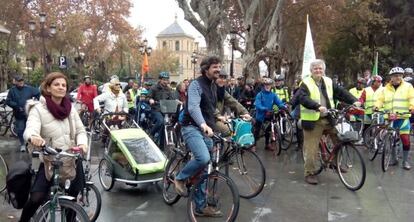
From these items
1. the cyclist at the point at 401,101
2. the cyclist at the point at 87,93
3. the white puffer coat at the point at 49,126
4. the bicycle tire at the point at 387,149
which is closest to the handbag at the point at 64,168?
the white puffer coat at the point at 49,126

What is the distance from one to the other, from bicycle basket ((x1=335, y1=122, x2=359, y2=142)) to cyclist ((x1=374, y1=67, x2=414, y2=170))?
1824mm

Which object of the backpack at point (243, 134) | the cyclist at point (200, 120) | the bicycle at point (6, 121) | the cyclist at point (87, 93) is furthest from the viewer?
the bicycle at point (6, 121)

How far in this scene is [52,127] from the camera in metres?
4.33

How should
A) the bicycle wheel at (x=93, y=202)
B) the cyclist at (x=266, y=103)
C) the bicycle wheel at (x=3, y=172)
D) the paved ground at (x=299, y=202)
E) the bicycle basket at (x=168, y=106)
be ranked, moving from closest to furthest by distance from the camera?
1. the bicycle wheel at (x=93, y=202)
2. the paved ground at (x=299, y=202)
3. the bicycle wheel at (x=3, y=172)
4. the bicycle basket at (x=168, y=106)
5. the cyclist at (x=266, y=103)

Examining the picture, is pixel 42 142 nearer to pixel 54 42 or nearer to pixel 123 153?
pixel 123 153

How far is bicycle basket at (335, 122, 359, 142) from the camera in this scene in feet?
22.8

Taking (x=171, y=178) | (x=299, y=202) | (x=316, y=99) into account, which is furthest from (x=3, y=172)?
(x=316, y=99)

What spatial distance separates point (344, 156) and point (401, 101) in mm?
2202

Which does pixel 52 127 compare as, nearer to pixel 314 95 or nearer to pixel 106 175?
pixel 106 175

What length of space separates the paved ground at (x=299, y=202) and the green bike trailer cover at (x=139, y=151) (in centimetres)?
41

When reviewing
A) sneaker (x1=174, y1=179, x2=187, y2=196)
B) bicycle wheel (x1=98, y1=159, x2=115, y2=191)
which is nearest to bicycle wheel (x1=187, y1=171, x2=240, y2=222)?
sneaker (x1=174, y1=179, x2=187, y2=196)

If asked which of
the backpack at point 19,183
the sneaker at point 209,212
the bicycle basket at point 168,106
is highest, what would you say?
the bicycle basket at point 168,106

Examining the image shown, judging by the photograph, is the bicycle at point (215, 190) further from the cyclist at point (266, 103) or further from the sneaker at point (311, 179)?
the cyclist at point (266, 103)

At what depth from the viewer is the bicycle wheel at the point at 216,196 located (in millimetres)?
4977
